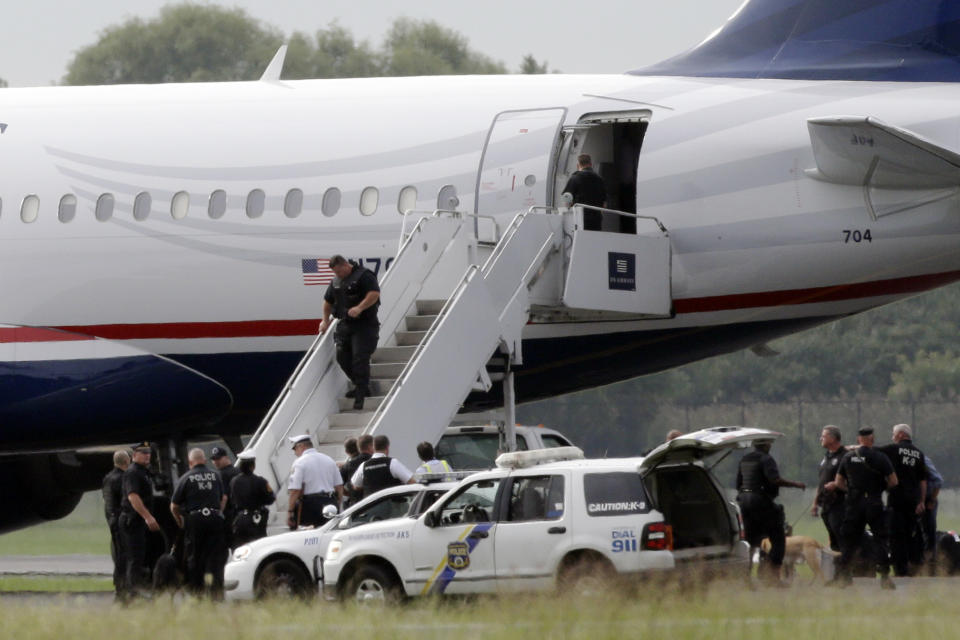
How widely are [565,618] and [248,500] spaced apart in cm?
593

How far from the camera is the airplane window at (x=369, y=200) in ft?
70.7

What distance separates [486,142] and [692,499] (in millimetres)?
5905

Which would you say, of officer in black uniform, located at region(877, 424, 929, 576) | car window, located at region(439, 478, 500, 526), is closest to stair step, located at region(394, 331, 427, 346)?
car window, located at region(439, 478, 500, 526)

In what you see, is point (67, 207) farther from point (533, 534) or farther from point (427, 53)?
point (427, 53)

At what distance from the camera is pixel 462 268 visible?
2009 cm

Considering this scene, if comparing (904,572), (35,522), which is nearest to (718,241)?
(904,572)

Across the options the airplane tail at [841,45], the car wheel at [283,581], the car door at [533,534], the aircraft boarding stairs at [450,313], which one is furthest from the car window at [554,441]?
the car door at [533,534]

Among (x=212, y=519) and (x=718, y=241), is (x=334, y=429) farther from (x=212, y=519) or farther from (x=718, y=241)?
Result: (x=718, y=241)

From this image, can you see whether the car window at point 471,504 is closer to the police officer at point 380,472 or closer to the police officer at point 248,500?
the police officer at point 380,472

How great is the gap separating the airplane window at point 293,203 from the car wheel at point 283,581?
18.5 feet

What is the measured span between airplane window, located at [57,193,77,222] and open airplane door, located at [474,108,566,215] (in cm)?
499

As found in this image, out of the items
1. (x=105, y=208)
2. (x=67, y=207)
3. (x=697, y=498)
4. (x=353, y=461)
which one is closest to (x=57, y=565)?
(x=67, y=207)

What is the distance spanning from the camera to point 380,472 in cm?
1811

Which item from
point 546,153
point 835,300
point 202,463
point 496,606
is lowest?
point 496,606
